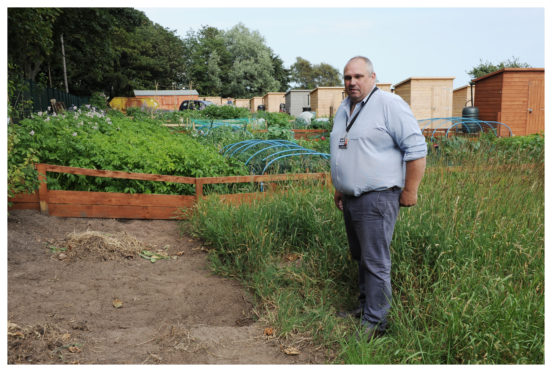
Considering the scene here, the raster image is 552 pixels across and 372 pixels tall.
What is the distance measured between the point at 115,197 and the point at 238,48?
7327 cm

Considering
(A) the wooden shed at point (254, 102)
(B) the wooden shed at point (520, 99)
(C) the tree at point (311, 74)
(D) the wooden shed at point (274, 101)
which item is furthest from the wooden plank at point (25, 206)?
(C) the tree at point (311, 74)

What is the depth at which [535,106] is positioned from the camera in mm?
15117

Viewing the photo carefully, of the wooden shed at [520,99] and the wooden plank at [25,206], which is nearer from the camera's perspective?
the wooden plank at [25,206]

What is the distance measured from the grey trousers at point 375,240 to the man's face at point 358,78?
804mm

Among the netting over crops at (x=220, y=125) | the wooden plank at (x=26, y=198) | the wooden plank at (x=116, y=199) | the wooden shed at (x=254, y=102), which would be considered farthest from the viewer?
the wooden shed at (x=254, y=102)

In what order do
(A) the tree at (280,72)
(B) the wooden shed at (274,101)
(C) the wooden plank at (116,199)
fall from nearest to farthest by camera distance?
(C) the wooden plank at (116,199)
(B) the wooden shed at (274,101)
(A) the tree at (280,72)

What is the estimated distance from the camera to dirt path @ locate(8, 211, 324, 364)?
319 centimetres

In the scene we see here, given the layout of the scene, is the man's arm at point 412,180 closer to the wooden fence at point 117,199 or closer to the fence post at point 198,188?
the wooden fence at point 117,199

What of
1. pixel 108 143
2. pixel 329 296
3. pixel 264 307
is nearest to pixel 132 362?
pixel 264 307

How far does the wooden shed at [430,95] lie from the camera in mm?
18391

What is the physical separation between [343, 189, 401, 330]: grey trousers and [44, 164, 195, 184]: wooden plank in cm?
384

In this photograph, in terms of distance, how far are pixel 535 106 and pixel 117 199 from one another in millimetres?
14838

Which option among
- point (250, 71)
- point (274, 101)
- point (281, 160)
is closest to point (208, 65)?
point (250, 71)

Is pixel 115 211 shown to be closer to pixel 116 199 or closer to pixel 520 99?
pixel 116 199
